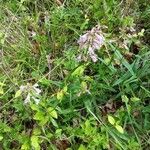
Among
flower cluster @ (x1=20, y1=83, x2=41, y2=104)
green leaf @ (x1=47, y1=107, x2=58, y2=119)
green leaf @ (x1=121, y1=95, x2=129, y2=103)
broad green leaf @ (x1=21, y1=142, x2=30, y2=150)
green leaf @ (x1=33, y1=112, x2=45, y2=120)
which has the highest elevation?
flower cluster @ (x1=20, y1=83, x2=41, y2=104)

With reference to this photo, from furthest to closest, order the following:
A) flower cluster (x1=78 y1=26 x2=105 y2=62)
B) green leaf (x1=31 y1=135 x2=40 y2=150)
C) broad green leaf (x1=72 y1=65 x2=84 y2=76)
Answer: broad green leaf (x1=72 y1=65 x2=84 y2=76), green leaf (x1=31 y1=135 x2=40 y2=150), flower cluster (x1=78 y1=26 x2=105 y2=62)

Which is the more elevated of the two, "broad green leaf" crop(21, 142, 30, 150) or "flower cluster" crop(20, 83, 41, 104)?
"flower cluster" crop(20, 83, 41, 104)

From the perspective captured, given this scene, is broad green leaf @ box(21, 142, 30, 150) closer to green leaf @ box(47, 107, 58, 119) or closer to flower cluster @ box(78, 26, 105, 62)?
green leaf @ box(47, 107, 58, 119)

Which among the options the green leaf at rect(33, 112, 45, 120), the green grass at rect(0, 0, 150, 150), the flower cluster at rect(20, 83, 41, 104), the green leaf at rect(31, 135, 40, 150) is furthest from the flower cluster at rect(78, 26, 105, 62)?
the green leaf at rect(31, 135, 40, 150)

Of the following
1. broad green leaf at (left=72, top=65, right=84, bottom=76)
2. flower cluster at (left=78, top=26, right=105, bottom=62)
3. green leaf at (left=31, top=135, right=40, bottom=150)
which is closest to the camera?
flower cluster at (left=78, top=26, right=105, bottom=62)

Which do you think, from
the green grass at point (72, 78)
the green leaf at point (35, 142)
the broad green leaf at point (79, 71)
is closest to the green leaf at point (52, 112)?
the green grass at point (72, 78)

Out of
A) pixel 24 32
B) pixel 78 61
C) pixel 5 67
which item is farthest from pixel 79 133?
pixel 24 32

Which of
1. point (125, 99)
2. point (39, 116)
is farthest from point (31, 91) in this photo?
point (125, 99)

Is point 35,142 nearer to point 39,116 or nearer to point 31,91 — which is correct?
point 39,116

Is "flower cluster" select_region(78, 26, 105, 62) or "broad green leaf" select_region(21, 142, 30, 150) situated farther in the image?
"broad green leaf" select_region(21, 142, 30, 150)
